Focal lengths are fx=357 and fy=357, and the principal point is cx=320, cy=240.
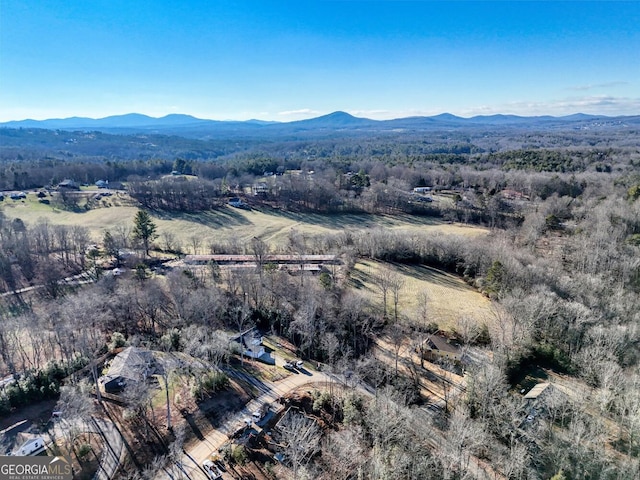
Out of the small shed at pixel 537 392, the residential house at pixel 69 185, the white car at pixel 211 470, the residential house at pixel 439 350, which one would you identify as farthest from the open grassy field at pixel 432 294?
the residential house at pixel 69 185

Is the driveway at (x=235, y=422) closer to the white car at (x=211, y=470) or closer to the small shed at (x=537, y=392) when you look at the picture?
the white car at (x=211, y=470)

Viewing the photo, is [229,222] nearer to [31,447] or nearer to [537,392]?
[31,447]

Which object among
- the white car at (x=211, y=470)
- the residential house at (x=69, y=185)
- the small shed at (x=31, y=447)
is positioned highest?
the residential house at (x=69, y=185)

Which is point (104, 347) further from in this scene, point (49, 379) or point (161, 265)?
point (161, 265)

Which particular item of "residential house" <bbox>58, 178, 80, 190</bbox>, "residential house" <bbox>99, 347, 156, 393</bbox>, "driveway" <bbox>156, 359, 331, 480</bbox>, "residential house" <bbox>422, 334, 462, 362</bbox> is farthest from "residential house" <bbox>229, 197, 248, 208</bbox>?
"residential house" <bbox>422, 334, 462, 362</bbox>

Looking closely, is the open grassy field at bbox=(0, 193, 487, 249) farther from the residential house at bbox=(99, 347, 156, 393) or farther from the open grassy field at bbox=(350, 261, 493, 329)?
the residential house at bbox=(99, 347, 156, 393)

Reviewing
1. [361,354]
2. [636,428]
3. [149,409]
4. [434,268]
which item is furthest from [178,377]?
[434,268]

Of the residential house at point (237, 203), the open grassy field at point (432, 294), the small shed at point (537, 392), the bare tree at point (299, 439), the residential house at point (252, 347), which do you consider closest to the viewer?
the bare tree at point (299, 439)
